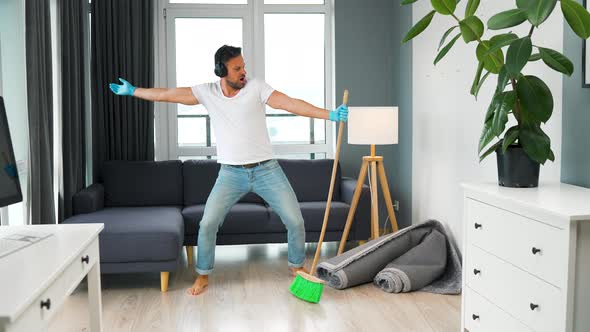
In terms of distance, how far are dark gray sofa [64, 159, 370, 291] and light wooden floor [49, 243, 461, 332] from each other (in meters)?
0.23

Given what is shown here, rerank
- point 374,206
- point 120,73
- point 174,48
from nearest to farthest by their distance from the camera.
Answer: point 374,206 < point 120,73 < point 174,48

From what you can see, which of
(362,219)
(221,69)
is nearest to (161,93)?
(221,69)

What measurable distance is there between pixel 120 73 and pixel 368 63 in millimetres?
2065

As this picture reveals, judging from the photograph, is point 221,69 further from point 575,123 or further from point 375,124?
point 575,123

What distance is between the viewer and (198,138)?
5734 mm

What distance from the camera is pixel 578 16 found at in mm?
2332

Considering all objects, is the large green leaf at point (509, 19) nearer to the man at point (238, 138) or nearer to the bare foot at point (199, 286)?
the man at point (238, 138)

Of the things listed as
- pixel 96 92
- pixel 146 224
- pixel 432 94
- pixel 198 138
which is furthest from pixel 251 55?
pixel 146 224

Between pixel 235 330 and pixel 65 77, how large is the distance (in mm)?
2372

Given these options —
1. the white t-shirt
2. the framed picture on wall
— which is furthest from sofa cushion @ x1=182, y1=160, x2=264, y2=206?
the framed picture on wall

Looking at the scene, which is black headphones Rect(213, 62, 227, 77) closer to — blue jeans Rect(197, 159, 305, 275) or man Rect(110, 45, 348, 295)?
man Rect(110, 45, 348, 295)

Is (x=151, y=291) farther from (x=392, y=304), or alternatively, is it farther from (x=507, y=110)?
(x=507, y=110)

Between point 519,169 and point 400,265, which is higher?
point 519,169

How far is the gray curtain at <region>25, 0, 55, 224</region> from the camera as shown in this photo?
12.6 ft
